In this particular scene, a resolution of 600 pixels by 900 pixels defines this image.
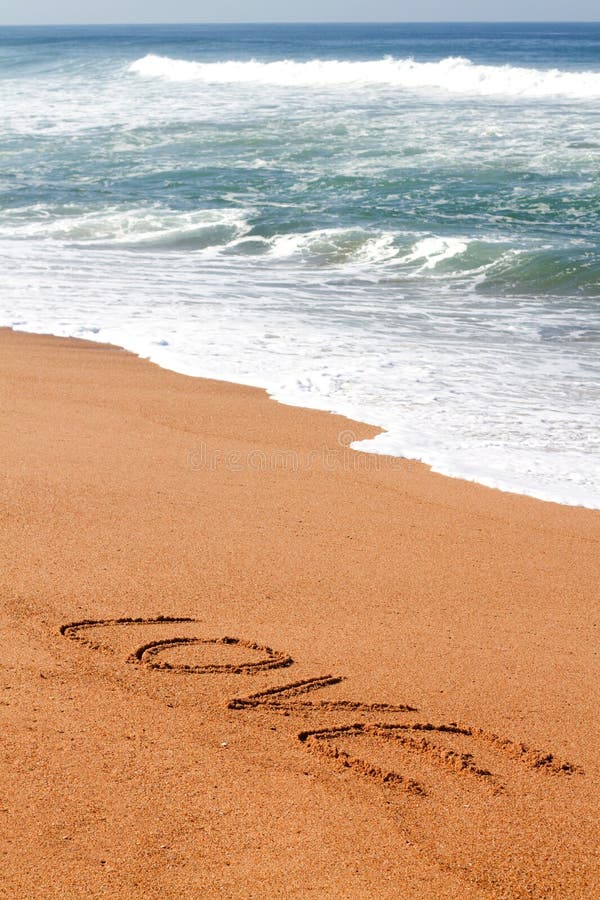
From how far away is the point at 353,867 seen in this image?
2355mm

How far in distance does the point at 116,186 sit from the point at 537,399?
44.6 feet

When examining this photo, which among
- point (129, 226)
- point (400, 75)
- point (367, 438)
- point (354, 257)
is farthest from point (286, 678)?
point (400, 75)

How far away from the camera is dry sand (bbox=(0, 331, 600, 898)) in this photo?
2381 millimetres

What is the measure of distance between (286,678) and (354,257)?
1036cm

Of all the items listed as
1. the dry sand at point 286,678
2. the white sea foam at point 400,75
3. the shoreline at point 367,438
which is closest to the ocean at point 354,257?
the shoreline at point 367,438

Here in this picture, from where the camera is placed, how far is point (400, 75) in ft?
133

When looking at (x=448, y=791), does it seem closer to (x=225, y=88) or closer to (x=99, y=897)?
(x=99, y=897)

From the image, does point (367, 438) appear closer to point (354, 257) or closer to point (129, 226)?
point (354, 257)

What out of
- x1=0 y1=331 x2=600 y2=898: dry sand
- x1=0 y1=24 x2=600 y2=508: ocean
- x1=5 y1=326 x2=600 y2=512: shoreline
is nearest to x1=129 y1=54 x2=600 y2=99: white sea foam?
A: x1=0 y1=24 x2=600 y2=508: ocean

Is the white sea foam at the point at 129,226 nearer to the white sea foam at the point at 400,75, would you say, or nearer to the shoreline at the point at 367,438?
the shoreline at the point at 367,438

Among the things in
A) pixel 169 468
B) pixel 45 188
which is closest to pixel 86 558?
pixel 169 468

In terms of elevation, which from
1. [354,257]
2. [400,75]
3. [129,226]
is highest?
[400,75]

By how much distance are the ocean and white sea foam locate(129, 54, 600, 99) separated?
2.48 m

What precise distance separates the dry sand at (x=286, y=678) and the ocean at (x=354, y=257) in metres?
1.17
